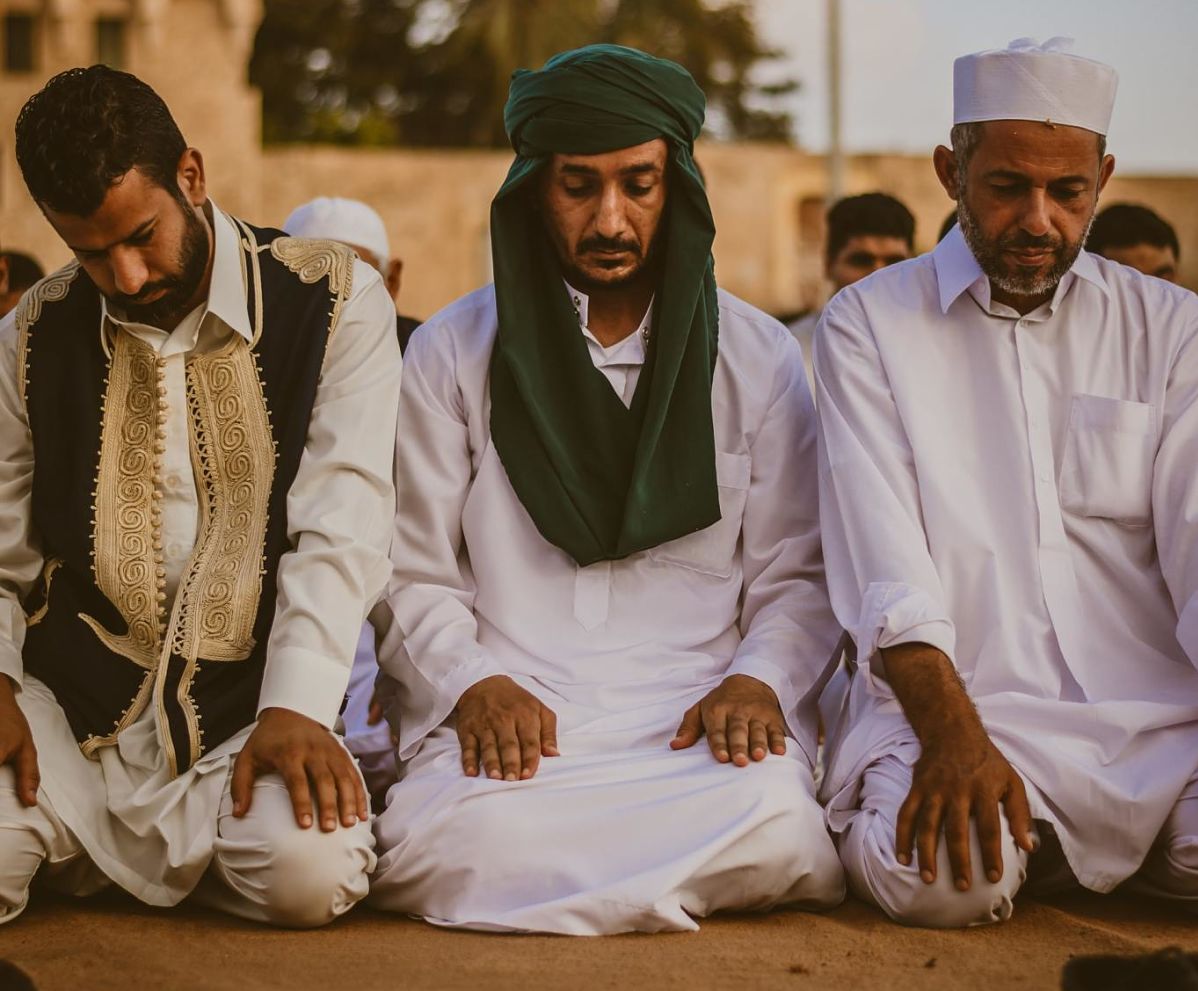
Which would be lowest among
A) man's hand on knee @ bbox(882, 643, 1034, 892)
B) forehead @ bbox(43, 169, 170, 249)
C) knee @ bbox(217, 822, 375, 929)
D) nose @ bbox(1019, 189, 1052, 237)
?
knee @ bbox(217, 822, 375, 929)

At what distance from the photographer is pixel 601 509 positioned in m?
4.39

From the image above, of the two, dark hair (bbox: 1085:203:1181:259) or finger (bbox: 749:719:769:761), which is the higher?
dark hair (bbox: 1085:203:1181:259)

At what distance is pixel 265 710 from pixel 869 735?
1449 millimetres

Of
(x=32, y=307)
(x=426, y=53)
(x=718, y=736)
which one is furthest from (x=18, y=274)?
(x=426, y=53)

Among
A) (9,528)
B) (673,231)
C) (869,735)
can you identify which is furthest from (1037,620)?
(9,528)

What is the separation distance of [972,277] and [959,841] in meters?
1.47

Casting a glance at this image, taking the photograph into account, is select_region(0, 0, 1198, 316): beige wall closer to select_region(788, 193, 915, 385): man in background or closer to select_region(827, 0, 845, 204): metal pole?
select_region(827, 0, 845, 204): metal pole

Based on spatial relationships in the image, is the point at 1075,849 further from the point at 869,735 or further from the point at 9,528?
the point at 9,528

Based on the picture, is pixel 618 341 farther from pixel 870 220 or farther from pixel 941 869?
pixel 870 220

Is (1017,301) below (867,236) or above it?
below

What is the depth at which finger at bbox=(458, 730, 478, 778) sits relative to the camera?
410 cm

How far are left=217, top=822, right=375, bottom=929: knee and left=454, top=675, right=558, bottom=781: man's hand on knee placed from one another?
35 cm

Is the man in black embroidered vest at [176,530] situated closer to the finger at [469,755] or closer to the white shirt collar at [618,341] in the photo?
the finger at [469,755]

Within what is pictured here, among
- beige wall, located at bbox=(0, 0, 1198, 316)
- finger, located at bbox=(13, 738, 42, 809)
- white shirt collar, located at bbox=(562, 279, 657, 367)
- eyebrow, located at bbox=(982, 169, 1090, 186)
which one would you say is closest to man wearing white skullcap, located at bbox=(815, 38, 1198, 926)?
eyebrow, located at bbox=(982, 169, 1090, 186)
